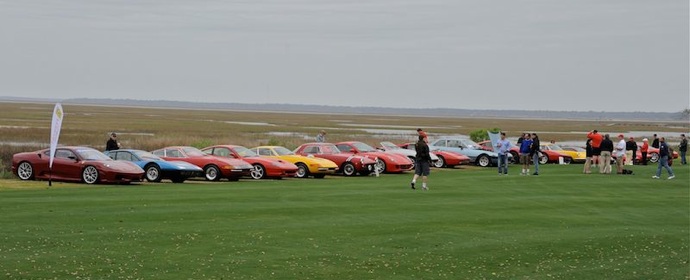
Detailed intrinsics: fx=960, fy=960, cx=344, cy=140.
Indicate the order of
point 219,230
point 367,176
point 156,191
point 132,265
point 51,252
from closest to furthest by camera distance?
point 132,265 < point 51,252 < point 219,230 < point 156,191 < point 367,176

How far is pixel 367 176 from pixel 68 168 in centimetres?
1155

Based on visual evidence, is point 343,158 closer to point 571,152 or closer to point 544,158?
point 544,158

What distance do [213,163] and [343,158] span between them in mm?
6084

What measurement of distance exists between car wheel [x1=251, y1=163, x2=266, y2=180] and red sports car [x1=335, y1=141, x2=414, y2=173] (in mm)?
5401

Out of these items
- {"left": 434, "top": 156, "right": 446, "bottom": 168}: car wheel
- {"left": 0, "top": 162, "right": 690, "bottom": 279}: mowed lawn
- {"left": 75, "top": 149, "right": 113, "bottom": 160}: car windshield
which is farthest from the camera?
{"left": 434, "top": 156, "right": 446, "bottom": 168}: car wheel

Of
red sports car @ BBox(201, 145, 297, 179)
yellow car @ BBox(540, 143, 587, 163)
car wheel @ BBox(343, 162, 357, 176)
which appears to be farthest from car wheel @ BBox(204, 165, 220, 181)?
yellow car @ BBox(540, 143, 587, 163)

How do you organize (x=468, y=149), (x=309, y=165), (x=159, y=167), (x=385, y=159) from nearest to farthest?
1. (x=159, y=167)
2. (x=309, y=165)
3. (x=385, y=159)
4. (x=468, y=149)

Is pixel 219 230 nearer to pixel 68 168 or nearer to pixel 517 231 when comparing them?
pixel 517 231

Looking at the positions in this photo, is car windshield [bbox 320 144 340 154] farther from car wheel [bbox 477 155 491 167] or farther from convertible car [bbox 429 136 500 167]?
car wheel [bbox 477 155 491 167]

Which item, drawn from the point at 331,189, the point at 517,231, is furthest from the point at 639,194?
the point at 517,231

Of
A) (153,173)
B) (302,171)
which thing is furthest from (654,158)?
(153,173)

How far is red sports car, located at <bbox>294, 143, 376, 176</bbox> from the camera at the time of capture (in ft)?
118

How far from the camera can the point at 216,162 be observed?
32.6 metres

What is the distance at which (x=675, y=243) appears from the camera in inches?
666
